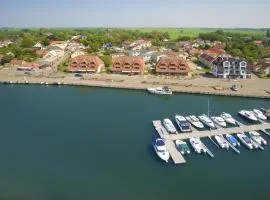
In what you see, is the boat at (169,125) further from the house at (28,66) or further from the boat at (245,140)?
the house at (28,66)

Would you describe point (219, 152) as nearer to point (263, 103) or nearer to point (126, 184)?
point (126, 184)

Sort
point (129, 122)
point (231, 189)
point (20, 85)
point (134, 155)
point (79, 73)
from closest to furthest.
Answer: point (231, 189)
point (134, 155)
point (129, 122)
point (20, 85)
point (79, 73)

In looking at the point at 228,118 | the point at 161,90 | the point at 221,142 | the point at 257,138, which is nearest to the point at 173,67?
the point at 161,90

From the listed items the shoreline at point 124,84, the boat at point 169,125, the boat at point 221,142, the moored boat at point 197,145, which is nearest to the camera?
the moored boat at point 197,145

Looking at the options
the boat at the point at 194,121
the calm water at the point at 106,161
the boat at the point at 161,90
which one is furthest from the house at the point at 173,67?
the boat at the point at 194,121

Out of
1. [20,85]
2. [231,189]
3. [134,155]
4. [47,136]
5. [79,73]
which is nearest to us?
[231,189]

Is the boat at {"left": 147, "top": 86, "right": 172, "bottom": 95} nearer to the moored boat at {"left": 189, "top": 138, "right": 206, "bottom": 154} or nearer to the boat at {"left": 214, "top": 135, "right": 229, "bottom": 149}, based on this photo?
the boat at {"left": 214, "top": 135, "right": 229, "bottom": 149}

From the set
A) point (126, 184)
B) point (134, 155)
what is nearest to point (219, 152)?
point (134, 155)
